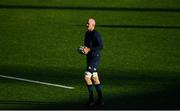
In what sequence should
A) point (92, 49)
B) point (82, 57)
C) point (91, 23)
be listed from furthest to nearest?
point (82, 57), point (92, 49), point (91, 23)

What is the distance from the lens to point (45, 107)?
14.9 m

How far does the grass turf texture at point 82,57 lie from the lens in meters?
15.9

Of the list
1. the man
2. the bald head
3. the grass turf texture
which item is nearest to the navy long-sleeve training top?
the man

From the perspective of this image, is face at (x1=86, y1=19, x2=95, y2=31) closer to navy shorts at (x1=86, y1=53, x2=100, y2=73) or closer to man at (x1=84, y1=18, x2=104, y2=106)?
man at (x1=84, y1=18, x2=104, y2=106)

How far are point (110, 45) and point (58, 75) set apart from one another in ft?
17.8

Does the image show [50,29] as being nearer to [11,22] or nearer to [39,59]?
[11,22]

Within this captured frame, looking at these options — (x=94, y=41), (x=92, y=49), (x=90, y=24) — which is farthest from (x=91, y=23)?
(x=92, y=49)

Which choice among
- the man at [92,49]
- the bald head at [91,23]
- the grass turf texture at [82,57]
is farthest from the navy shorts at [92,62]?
the grass turf texture at [82,57]

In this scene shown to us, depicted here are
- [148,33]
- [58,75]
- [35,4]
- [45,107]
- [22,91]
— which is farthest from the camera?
[35,4]

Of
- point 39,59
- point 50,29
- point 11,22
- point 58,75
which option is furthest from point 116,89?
point 11,22

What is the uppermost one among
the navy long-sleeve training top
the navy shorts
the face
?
the face

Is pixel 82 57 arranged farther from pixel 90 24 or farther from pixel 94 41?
pixel 90 24

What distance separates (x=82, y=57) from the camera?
69.4ft

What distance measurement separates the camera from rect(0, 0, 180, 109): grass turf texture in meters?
15.9
